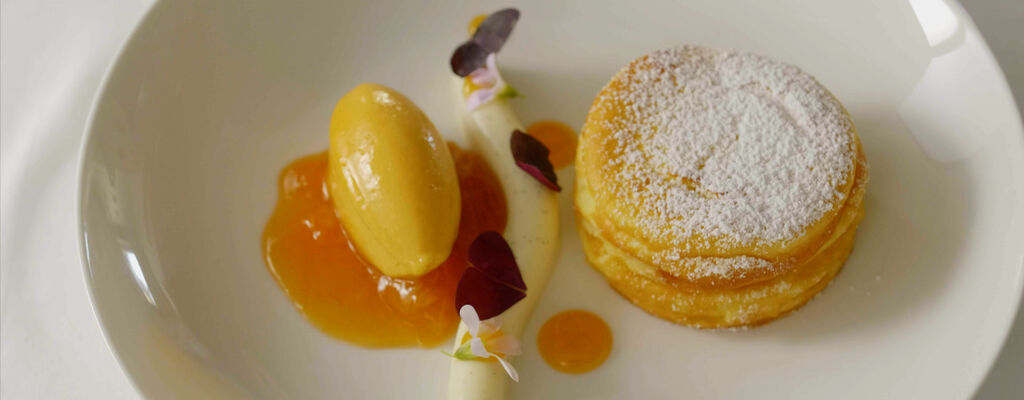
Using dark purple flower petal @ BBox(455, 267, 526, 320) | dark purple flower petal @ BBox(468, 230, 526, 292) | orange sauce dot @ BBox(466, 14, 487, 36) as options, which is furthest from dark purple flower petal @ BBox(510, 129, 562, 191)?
orange sauce dot @ BBox(466, 14, 487, 36)

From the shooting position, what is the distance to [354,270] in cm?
194

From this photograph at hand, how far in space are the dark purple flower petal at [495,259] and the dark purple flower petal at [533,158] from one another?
0.63ft

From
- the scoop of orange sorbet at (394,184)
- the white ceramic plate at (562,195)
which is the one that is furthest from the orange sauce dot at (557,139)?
the scoop of orange sorbet at (394,184)

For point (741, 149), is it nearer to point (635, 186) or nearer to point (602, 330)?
point (635, 186)

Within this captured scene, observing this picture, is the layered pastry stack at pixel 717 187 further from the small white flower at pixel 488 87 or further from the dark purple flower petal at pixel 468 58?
the dark purple flower petal at pixel 468 58

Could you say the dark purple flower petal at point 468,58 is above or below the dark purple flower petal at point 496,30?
below

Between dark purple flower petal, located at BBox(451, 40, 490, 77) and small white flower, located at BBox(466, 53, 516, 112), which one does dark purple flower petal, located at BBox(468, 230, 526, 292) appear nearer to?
small white flower, located at BBox(466, 53, 516, 112)

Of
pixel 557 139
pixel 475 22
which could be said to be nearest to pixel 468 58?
pixel 475 22

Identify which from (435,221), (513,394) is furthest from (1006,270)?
(435,221)

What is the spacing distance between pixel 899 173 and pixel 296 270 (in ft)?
4.98

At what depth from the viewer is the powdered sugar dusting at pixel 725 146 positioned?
5.56ft

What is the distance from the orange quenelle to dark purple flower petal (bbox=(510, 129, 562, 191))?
0.36 ft

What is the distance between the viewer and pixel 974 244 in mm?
1804

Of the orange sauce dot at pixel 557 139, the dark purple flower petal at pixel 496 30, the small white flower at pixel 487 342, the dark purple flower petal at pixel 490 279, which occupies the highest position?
the dark purple flower petal at pixel 496 30
